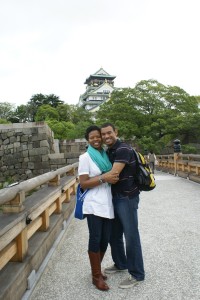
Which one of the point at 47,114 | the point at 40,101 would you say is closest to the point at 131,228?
the point at 47,114

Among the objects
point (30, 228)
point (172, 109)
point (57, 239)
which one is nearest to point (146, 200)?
point (57, 239)

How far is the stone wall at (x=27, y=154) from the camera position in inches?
507

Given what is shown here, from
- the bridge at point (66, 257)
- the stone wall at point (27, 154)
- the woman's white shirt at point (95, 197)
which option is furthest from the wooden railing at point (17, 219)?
the stone wall at point (27, 154)

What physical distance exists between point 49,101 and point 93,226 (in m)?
44.7

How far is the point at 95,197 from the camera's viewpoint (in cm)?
254

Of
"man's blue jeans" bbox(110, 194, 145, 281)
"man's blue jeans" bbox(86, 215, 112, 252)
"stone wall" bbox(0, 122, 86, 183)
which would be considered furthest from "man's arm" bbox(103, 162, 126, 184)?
"stone wall" bbox(0, 122, 86, 183)

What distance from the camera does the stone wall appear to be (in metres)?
12.9

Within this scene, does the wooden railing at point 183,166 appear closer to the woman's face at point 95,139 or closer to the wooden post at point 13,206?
the woman's face at point 95,139

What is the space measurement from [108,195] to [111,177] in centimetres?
22

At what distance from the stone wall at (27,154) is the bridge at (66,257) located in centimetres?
818

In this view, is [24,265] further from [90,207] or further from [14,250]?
[90,207]

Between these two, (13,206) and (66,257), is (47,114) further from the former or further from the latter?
(13,206)

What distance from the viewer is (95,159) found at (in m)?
2.59

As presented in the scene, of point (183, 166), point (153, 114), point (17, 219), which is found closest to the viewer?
point (17, 219)
